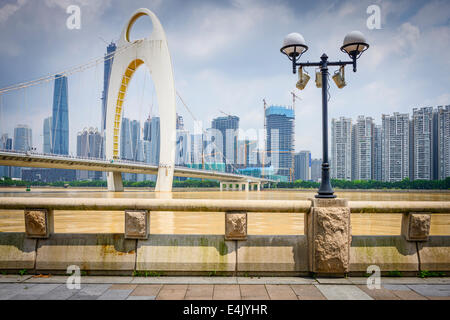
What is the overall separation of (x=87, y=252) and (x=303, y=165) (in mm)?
190641

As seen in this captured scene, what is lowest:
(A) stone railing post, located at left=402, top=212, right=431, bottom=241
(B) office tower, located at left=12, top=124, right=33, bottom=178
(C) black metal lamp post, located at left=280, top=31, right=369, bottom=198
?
(A) stone railing post, located at left=402, top=212, right=431, bottom=241

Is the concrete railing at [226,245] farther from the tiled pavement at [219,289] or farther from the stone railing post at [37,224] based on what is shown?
the tiled pavement at [219,289]

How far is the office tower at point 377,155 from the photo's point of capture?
104 meters

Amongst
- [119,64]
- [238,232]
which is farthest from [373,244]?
[119,64]

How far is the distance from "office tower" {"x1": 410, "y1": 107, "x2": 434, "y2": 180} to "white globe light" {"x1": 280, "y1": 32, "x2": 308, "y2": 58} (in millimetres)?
90014

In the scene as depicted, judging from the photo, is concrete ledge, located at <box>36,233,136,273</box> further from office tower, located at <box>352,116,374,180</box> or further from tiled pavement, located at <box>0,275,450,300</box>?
office tower, located at <box>352,116,374,180</box>

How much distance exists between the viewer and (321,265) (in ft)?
15.2

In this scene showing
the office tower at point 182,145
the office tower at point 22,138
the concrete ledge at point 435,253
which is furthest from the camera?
the office tower at point 182,145

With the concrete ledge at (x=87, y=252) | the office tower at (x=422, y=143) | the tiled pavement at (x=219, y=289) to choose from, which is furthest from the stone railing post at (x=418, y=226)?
the office tower at (x=422, y=143)

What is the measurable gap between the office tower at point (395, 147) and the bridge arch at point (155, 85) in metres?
66.8

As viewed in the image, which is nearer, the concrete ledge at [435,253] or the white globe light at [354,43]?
the concrete ledge at [435,253]

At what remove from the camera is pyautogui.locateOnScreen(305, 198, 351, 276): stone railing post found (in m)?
4.64

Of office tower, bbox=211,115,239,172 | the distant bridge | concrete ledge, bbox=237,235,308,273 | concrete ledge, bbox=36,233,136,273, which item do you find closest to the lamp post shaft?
concrete ledge, bbox=237,235,308,273

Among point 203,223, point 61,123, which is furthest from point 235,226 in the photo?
point 61,123
